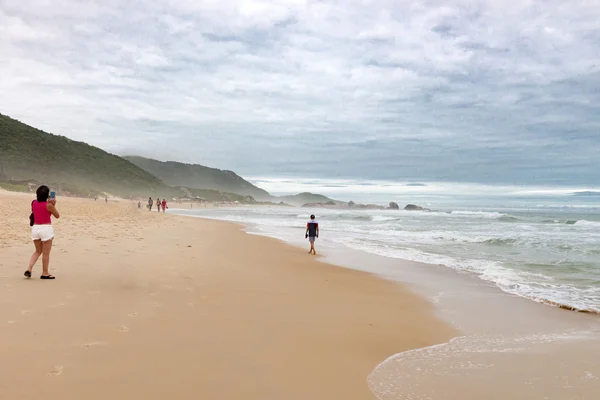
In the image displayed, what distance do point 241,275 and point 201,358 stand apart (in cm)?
536

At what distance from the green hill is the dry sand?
8182 centimetres

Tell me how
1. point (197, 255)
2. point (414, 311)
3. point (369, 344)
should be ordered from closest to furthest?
point (369, 344)
point (414, 311)
point (197, 255)

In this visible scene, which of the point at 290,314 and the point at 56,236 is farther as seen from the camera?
the point at 56,236

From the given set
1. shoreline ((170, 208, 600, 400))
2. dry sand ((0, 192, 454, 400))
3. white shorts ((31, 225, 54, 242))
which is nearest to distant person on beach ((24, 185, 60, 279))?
white shorts ((31, 225, 54, 242))

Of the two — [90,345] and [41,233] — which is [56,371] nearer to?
[90,345]

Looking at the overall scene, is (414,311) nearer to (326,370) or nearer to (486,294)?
(486,294)

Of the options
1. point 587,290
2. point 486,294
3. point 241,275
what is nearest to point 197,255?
point 241,275

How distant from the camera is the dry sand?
3.74m

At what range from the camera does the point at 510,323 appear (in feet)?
22.8

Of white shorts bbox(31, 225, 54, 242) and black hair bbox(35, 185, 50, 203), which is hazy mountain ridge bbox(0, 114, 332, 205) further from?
white shorts bbox(31, 225, 54, 242)

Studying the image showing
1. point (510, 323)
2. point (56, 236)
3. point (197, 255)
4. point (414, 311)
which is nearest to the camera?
point (510, 323)

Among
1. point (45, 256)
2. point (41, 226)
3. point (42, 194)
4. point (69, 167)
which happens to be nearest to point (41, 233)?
point (41, 226)

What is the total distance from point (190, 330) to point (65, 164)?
14065 centimetres

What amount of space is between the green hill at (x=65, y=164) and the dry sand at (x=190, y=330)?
268 ft
